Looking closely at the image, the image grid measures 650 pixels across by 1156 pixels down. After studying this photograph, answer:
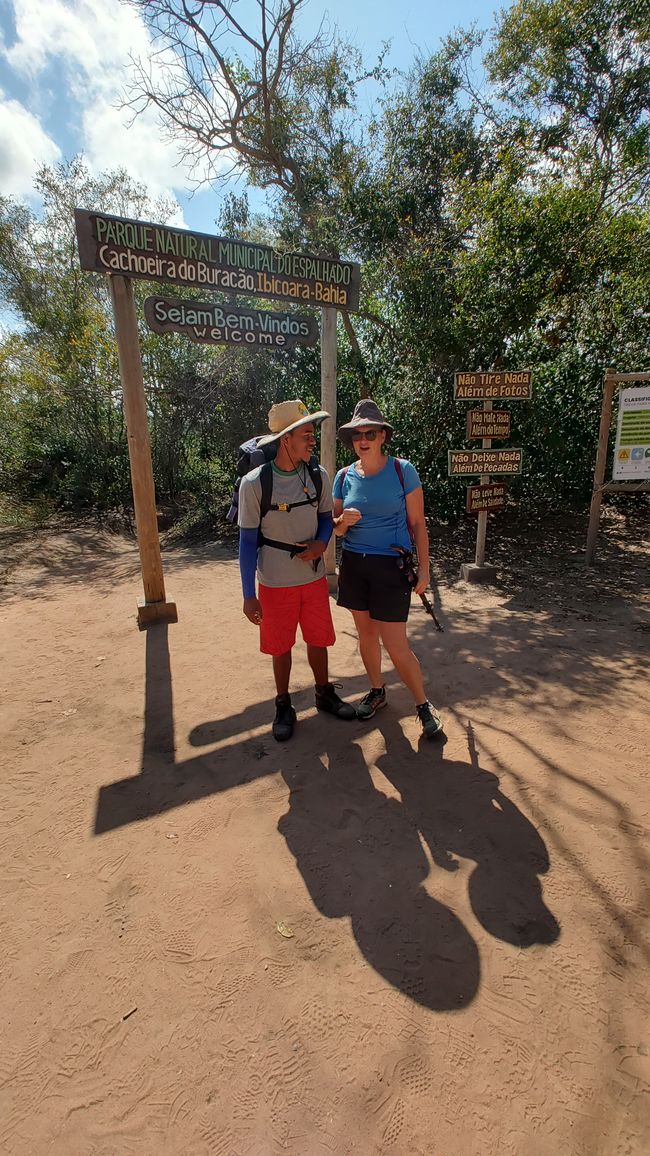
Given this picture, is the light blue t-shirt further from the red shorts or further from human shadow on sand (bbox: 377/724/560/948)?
human shadow on sand (bbox: 377/724/560/948)

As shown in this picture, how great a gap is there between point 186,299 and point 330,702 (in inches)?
142

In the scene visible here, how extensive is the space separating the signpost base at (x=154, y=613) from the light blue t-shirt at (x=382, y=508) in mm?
2739

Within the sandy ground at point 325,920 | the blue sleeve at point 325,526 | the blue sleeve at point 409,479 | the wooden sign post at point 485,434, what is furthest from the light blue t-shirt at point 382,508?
the wooden sign post at point 485,434

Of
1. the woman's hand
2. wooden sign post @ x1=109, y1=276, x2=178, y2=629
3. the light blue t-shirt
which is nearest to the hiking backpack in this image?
the light blue t-shirt

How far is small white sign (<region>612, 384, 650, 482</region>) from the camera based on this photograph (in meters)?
5.96

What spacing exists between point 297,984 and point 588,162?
39.2ft

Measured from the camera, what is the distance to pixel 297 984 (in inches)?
72.2

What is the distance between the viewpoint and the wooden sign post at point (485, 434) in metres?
5.86

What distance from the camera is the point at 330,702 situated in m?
3.52

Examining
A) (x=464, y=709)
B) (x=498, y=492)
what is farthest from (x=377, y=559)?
(x=498, y=492)

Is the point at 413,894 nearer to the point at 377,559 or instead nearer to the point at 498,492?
the point at 377,559

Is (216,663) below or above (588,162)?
below

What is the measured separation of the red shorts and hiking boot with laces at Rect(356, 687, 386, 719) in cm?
53

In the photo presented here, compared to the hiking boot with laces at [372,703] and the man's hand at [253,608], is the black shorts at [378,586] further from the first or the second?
the hiking boot with laces at [372,703]
